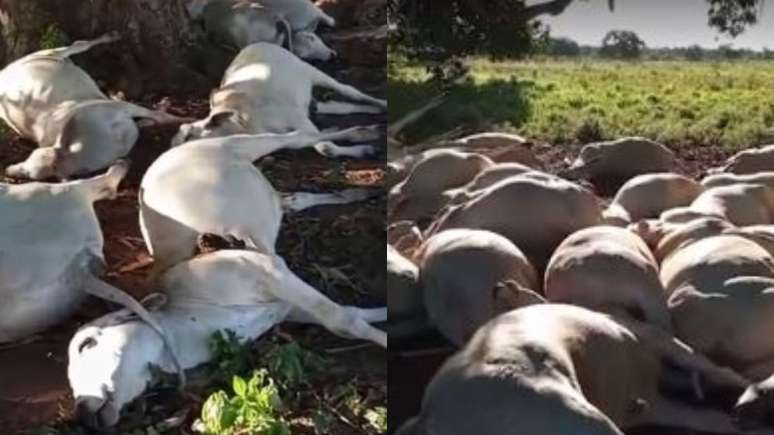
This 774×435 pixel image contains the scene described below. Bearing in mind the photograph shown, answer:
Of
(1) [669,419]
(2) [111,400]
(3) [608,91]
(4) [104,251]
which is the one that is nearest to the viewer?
(1) [669,419]

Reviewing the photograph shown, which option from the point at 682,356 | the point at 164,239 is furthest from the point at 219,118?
the point at 682,356

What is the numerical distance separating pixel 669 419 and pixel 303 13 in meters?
1.70

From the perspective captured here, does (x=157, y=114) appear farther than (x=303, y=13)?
No

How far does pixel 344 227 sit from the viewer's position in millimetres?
2641

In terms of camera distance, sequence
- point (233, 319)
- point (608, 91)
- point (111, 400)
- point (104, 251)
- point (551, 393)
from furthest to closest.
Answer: point (104, 251) → point (233, 319) → point (111, 400) → point (608, 91) → point (551, 393)

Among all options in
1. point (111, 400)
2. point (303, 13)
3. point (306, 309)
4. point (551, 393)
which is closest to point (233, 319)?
point (306, 309)

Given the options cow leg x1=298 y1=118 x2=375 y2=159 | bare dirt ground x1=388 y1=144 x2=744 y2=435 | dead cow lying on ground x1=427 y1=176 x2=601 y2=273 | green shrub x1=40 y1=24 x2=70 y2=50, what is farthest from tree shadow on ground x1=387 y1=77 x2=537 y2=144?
green shrub x1=40 y1=24 x2=70 y2=50

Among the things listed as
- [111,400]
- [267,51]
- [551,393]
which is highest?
[267,51]

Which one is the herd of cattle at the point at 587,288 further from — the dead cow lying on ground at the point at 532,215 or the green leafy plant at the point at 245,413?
the green leafy plant at the point at 245,413

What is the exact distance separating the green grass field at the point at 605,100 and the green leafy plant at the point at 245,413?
45cm

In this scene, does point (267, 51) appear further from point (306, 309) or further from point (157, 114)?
point (306, 309)

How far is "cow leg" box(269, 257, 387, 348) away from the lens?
2408 mm

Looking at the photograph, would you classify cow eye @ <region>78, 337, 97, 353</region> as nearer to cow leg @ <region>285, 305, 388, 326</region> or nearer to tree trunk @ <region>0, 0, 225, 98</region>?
cow leg @ <region>285, 305, 388, 326</region>

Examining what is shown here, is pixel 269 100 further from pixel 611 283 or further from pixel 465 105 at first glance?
pixel 611 283
